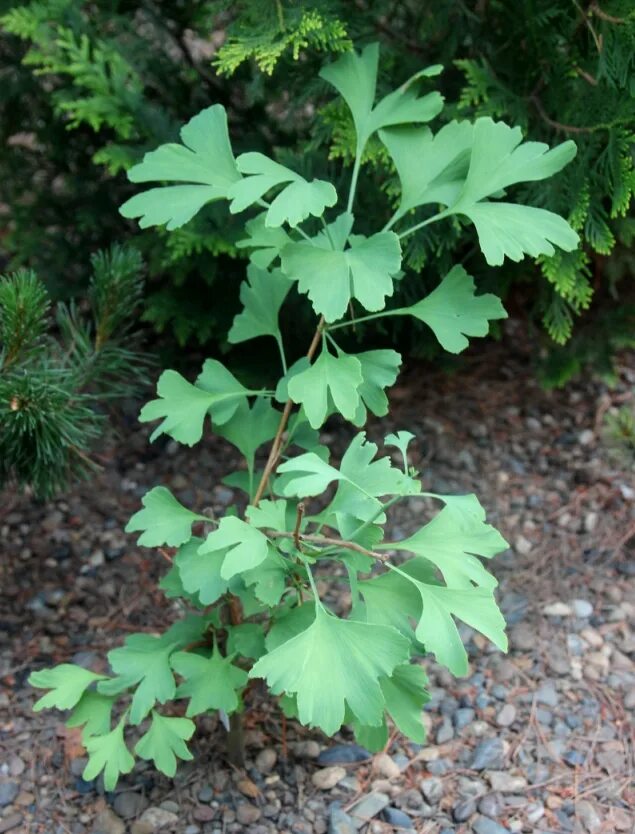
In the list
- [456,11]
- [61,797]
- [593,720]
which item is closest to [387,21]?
[456,11]

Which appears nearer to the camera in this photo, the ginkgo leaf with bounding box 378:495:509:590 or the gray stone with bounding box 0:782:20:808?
the ginkgo leaf with bounding box 378:495:509:590

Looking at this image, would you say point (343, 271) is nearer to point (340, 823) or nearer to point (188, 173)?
point (188, 173)

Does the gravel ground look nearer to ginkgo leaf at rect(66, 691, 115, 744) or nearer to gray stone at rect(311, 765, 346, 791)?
gray stone at rect(311, 765, 346, 791)

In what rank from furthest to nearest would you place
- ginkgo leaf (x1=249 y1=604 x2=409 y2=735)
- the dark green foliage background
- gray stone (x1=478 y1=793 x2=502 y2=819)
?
the dark green foliage background → gray stone (x1=478 y1=793 x2=502 y2=819) → ginkgo leaf (x1=249 y1=604 x2=409 y2=735)

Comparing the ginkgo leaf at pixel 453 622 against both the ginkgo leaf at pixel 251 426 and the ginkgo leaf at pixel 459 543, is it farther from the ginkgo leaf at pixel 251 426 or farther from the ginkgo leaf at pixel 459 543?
the ginkgo leaf at pixel 251 426

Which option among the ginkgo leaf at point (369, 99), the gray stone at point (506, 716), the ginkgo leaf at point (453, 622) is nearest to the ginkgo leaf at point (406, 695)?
the ginkgo leaf at point (453, 622)

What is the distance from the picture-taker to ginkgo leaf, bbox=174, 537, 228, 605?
1415mm

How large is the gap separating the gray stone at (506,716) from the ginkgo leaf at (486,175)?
926mm

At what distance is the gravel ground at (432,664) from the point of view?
1.68 metres

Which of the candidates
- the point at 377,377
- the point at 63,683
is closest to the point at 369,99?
the point at 377,377

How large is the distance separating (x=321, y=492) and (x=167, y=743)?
51cm

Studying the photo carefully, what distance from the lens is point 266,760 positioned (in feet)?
5.74

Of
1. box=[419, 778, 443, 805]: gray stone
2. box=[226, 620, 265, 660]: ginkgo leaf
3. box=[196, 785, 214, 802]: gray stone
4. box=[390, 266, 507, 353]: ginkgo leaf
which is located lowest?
box=[419, 778, 443, 805]: gray stone

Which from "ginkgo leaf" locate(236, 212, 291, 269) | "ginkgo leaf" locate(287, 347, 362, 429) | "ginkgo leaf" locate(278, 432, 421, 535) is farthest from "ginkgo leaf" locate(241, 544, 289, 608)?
"ginkgo leaf" locate(236, 212, 291, 269)
